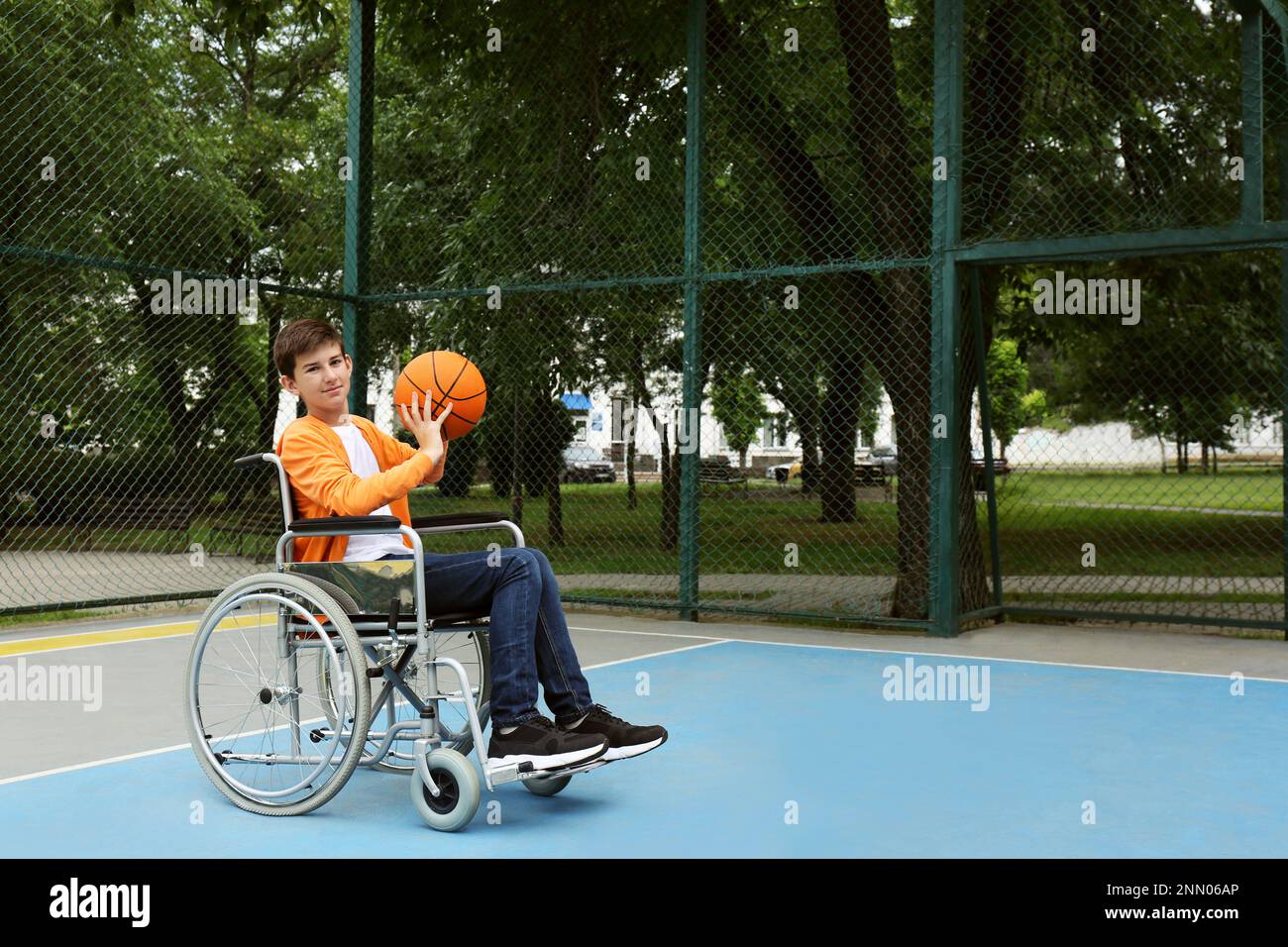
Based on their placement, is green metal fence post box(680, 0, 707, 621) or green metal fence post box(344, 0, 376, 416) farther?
green metal fence post box(344, 0, 376, 416)

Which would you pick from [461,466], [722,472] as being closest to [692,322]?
[461,466]

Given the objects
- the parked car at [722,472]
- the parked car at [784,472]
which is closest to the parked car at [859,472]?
the parked car at [784,472]

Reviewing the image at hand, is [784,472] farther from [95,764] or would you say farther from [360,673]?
[360,673]

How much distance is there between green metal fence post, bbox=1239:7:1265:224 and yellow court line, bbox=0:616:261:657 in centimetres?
596

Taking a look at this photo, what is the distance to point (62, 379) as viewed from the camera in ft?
45.6

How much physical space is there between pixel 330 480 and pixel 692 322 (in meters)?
4.87

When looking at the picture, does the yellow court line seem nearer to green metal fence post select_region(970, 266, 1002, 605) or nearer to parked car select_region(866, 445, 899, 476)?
green metal fence post select_region(970, 266, 1002, 605)

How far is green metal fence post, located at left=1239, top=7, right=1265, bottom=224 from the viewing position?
7230mm

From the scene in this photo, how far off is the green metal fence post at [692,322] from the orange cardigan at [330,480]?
438 centimetres

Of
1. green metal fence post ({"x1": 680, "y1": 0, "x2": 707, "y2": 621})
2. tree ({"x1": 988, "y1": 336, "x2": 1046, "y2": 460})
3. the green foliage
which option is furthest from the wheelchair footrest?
tree ({"x1": 988, "y1": 336, "x2": 1046, "y2": 460})

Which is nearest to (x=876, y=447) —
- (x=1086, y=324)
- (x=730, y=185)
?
(x=1086, y=324)

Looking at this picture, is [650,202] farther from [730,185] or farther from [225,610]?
[225,610]
